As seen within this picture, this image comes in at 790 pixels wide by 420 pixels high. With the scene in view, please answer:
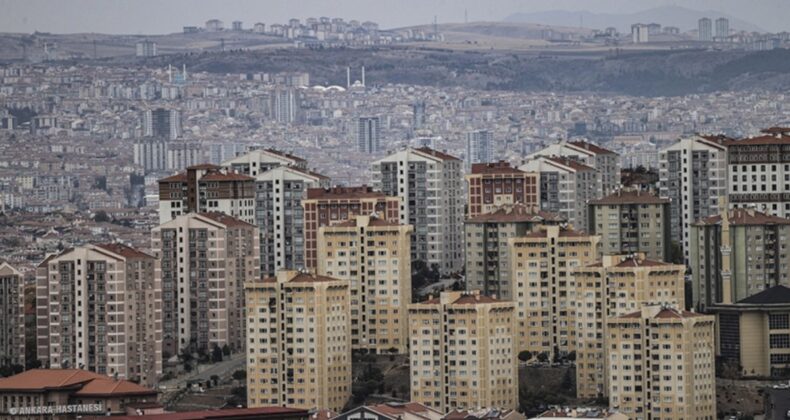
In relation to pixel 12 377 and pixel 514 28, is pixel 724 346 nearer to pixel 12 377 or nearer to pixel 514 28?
pixel 12 377

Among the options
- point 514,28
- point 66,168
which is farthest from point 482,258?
point 514,28

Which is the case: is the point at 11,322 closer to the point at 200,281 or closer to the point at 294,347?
the point at 200,281

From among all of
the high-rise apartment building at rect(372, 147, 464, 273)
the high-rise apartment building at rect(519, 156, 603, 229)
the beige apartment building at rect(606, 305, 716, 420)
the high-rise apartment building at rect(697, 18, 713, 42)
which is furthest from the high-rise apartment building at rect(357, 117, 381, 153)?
the beige apartment building at rect(606, 305, 716, 420)

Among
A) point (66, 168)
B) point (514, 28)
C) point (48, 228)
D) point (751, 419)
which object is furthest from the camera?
point (514, 28)

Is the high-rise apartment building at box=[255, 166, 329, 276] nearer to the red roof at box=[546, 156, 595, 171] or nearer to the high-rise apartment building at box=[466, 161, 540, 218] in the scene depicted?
the high-rise apartment building at box=[466, 161, 540, 218]

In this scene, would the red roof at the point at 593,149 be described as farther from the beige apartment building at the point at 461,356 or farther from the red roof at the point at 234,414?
the red roof at the point at 234,414
